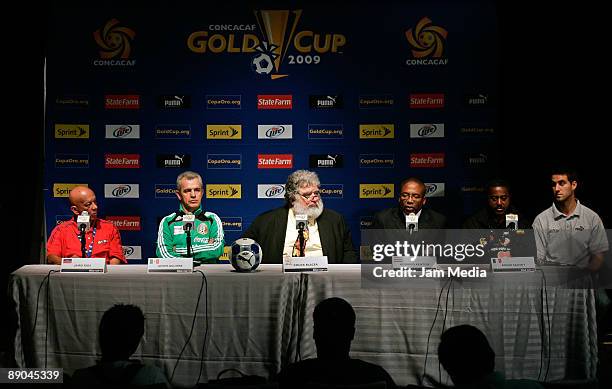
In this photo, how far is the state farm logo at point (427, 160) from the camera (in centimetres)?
596

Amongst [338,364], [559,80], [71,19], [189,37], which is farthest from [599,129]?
[71,19]

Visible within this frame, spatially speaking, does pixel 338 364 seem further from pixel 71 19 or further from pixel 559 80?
pixel 71 19

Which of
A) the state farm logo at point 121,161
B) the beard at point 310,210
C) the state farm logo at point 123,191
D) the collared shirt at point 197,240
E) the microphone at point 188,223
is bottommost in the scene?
the collared shirt at point 197,240

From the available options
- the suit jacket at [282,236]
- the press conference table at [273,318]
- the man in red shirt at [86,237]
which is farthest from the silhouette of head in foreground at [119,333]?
the man in red shirt at [86,237]

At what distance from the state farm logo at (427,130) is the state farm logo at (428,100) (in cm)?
18

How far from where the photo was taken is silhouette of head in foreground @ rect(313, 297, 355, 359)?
2.35m

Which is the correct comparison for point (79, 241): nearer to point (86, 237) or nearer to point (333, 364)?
point (86, 237)

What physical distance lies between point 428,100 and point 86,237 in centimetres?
326

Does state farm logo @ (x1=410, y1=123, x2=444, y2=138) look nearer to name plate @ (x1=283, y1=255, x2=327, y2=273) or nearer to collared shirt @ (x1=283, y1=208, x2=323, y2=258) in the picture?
collared shirt @ (x1=283, y1=208, x2=323, y2=258)

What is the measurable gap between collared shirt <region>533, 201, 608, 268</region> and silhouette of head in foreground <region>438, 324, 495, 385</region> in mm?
3177

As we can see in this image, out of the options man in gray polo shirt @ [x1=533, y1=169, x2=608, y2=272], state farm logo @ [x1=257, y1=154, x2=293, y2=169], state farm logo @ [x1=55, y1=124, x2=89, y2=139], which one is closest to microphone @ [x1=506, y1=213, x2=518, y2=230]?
man in gray polo shirt @ [x1=533, y1=169, x2=608, y2=272]

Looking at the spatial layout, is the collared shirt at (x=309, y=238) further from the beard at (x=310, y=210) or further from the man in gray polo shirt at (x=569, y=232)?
the man in gray polo shirt at (x=569, y=232)

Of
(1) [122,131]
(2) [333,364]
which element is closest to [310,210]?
(1) [122,131]

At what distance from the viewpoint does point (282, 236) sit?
4934 millimetres
